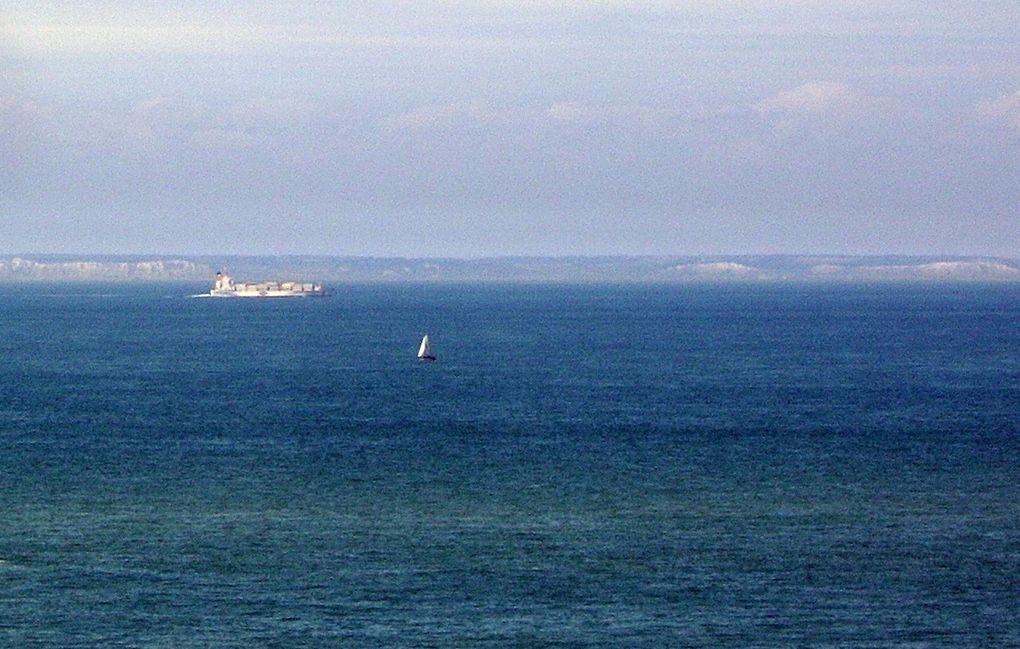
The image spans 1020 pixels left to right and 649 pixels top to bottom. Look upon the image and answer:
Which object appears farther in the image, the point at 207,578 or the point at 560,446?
the point at 560,446

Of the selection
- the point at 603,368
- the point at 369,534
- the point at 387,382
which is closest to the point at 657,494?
the point at 369,534

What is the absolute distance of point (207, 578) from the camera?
42.3 meters

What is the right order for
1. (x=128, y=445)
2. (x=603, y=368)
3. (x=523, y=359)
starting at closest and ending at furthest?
(x=128, y=445)
(x=603, y=368)
(x=523, y=359)

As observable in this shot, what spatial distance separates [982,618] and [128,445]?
38.7 m

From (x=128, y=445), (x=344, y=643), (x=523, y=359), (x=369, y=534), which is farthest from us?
(x=523, y=359)

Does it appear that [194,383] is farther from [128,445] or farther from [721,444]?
[721,444]

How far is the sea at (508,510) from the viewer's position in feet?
128

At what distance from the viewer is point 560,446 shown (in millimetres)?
68938

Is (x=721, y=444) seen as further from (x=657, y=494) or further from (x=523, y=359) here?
(x=523, y=359)

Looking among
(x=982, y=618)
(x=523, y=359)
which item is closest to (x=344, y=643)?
(x=982, y=618)

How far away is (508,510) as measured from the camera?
171 ft

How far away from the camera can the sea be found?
3888cm

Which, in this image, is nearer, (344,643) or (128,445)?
(344,643)

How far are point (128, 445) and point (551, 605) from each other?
32351 mm
